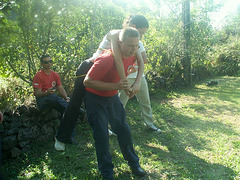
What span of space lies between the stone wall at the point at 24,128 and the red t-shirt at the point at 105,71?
177cm

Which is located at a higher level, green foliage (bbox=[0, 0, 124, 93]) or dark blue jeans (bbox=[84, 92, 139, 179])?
green foliage (bbox=[0, 0, 124, 93])

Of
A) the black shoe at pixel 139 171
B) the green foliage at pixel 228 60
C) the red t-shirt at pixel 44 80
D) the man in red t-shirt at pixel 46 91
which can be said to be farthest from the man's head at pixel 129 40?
the green foliage at pixel 228 60

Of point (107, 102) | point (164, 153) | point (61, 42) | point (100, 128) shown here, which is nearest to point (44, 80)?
point (61, 42)

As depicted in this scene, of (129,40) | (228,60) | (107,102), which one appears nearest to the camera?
(129,40)

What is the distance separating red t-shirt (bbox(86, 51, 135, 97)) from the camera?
2.21 meters

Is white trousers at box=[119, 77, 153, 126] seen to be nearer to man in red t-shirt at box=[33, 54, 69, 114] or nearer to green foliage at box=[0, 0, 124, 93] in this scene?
man in red t-shirt at box=[33, 54, 69, 114]

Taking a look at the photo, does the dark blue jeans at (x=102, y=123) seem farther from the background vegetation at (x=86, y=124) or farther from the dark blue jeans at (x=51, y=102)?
the dark blue jeans at (x=51, y=102)

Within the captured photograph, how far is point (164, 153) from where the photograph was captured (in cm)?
338

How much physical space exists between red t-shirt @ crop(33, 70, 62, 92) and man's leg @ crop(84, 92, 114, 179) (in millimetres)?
1609

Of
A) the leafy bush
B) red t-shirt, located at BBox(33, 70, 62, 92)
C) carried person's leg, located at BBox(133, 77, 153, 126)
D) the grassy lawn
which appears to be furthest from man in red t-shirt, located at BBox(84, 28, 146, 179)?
the leafy bush

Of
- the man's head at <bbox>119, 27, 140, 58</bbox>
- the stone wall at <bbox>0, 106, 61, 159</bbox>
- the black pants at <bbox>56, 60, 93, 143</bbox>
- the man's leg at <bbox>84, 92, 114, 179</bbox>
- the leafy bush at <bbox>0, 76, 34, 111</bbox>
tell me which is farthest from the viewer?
the leafy bush at <bbox>0, 76, 34, 111</bbox>

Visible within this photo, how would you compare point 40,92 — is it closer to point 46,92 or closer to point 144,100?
point 46,92

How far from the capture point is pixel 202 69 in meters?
11.5

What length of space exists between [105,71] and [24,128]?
84.5 inches
